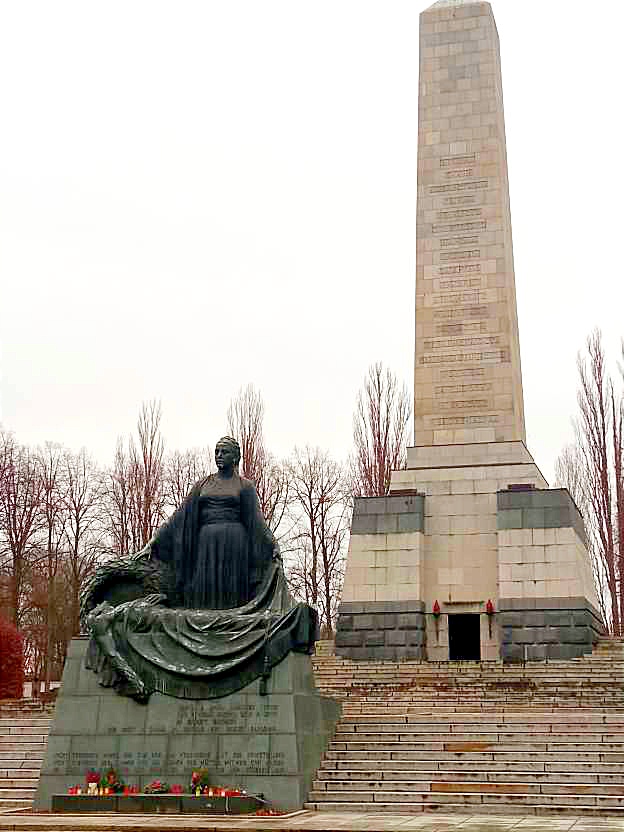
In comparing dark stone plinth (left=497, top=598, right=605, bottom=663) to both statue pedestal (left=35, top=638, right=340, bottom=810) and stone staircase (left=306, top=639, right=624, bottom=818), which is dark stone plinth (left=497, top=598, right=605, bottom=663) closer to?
stone staircase (left=306, top=639, right=624, bottom=818)

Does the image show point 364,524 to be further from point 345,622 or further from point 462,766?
point 462,766

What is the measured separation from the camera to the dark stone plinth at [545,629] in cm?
2067

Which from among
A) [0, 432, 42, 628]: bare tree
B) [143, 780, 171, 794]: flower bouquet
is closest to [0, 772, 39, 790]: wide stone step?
[143, 780, 171, 794]: flower bouquet

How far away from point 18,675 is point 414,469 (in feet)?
39.0

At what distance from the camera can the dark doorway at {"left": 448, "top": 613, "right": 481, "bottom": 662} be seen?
22.4m

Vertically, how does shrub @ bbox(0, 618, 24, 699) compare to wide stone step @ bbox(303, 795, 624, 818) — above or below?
above

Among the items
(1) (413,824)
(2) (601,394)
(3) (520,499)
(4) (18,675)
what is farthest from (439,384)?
(1) (413,824)

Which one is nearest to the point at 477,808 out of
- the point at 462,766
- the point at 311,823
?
the point at 462,766

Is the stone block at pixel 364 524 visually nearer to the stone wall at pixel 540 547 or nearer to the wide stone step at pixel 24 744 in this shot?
the stone wall at pixel 540 547

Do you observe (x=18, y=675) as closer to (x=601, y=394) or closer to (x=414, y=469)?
(x=414, y=469)

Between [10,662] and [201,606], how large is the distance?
15.4 meters

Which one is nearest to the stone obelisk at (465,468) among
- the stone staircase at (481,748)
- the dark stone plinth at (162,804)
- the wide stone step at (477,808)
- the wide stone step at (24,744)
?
the stone staircase at (481,748)

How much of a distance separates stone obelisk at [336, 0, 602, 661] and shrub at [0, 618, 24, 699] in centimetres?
953

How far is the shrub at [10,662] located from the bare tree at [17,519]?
610 centimetres
